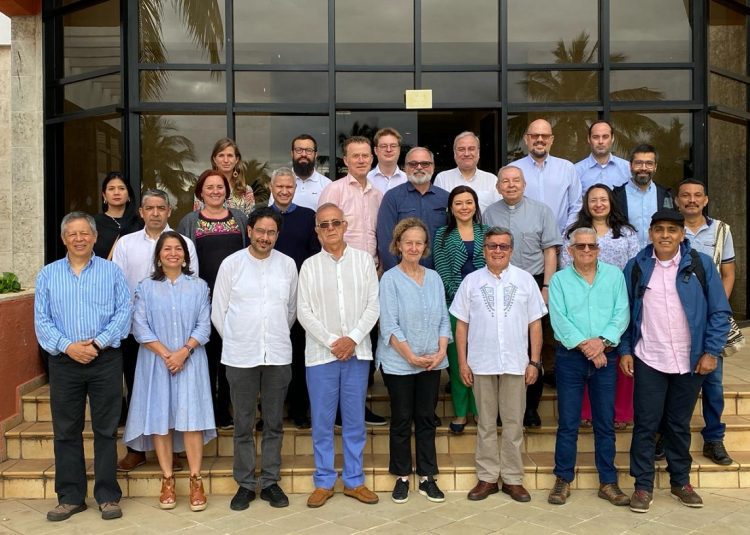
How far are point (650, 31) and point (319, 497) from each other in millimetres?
6194

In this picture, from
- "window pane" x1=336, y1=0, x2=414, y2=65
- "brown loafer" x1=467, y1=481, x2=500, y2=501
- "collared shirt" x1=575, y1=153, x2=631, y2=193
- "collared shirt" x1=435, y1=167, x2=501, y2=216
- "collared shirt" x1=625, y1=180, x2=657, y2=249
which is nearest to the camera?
"brown loafer" x1=467, y1=481, x2=500, y2=501

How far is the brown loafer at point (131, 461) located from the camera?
472 cm

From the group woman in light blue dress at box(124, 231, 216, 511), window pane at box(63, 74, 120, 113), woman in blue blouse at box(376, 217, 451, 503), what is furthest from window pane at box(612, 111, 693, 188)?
window pane at box(63, 74, 120, 113)

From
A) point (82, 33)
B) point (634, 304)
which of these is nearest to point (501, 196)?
point (634, 304)

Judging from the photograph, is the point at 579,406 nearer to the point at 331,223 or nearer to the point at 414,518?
the point at 414,518

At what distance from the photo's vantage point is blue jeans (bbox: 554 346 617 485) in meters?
4.41

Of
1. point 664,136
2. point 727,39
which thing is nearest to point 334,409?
point 664,136

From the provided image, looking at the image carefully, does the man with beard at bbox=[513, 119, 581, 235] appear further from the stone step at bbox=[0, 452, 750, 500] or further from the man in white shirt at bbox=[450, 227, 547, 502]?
the stone step at bbox=[0, 452, 750, 500]

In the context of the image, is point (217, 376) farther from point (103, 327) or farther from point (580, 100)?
point (580, 100)

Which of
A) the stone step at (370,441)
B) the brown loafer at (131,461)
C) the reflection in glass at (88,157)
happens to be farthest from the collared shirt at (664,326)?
the reflection in glass at (88,157)

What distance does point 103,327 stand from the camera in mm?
4312

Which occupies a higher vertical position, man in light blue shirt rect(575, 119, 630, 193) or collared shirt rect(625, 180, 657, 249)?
man in light blue shirt rect(575, 119, 630, 193)

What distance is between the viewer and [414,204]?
5.01 m

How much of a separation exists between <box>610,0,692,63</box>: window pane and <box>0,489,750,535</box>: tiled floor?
491 cm
